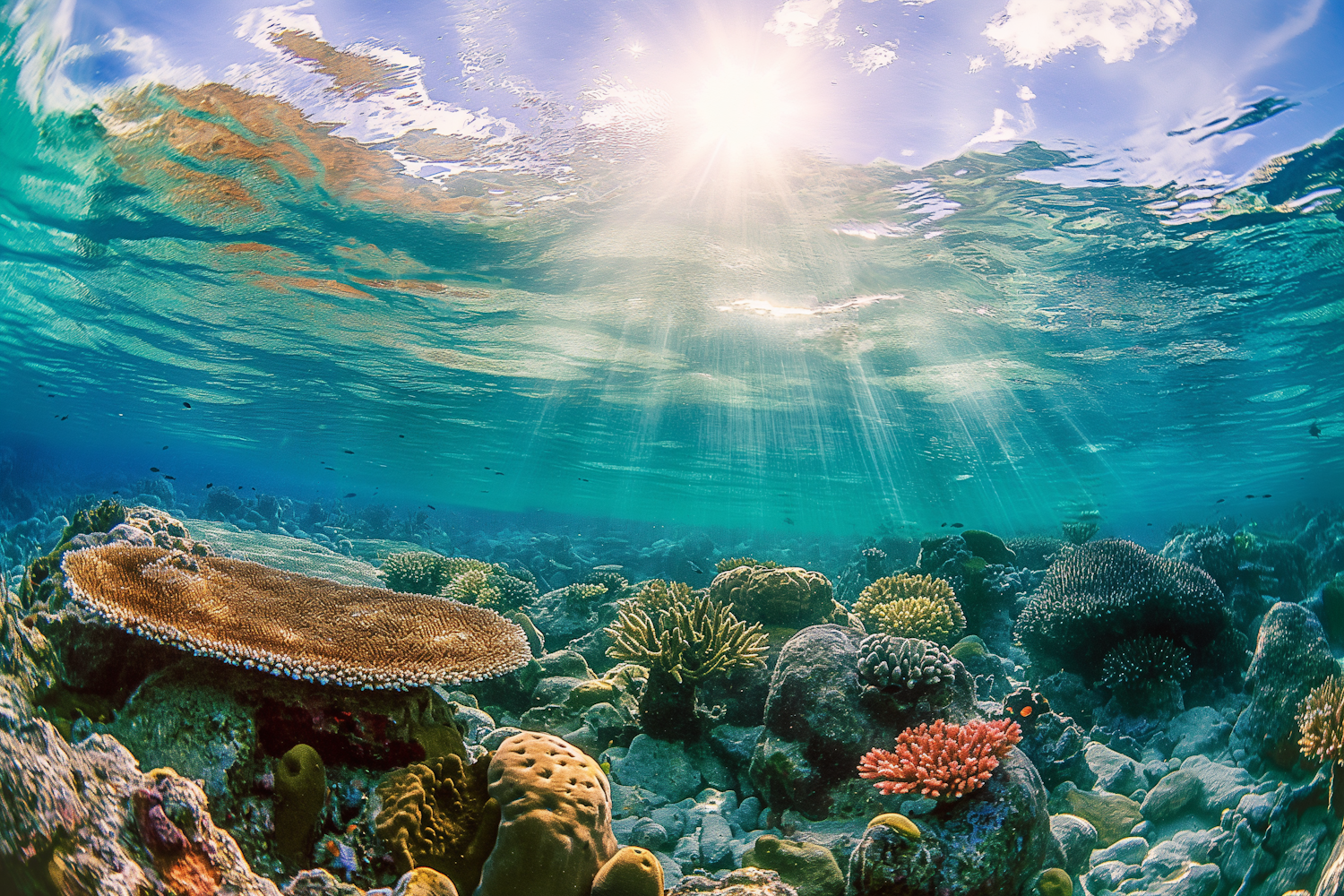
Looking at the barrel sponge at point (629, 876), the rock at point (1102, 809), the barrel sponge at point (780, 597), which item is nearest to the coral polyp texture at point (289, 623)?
the barrel sponge at point (629, 876)

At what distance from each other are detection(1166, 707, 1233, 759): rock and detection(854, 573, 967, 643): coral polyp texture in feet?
10.0

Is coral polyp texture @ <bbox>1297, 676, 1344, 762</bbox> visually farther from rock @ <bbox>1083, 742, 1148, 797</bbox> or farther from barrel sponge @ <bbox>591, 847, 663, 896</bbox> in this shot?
barrel sponge @ <bbox>591, 847, 663, 896</bbox>

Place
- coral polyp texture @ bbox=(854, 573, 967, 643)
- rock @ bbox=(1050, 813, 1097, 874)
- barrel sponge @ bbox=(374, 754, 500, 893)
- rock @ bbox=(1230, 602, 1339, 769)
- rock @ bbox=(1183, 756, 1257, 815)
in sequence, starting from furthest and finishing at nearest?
coral polyp texture @ bbox=(854, 573, 967, 643), rock @ bbox=(1230, 602, 1339, 769), rock @ bbox=(1183, 756, 1257, 815), rock @ bbox=(1050, 813, 1097, 874), barrel sponge @ bbox=(374, 754, 500, 893)

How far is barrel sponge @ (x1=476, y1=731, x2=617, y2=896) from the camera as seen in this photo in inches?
143

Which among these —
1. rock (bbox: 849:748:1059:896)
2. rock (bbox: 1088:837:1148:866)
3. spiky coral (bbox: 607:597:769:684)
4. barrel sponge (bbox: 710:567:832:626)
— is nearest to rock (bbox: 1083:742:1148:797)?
rock (bbox: 1088:837:1148:866)

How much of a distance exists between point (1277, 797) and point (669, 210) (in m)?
12.3

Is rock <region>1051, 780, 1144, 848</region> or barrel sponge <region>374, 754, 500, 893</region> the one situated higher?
rock <region>1051, 780, 1144, 848</region>

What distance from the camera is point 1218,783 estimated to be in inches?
249

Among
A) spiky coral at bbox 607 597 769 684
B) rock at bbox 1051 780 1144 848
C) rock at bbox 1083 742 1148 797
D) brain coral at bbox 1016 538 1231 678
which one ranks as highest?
brain coral at bbox 1016 538 1231 678

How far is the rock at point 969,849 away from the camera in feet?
13.7

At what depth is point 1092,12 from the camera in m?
7.92

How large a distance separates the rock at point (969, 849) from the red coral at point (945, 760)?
148 mm

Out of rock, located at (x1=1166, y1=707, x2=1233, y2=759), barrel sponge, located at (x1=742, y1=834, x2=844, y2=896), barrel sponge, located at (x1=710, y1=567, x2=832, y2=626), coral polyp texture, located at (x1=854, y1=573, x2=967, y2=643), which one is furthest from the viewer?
coral polyp texture, located at (x1=854, y1=573, x2=967, y2=643)

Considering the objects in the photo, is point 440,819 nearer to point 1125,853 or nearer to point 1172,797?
point 1125,853
